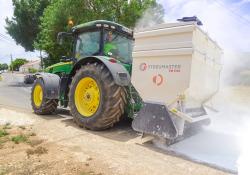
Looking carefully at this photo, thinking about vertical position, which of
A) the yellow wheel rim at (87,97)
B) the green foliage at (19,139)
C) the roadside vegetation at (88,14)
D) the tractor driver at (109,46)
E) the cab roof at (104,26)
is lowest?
the green foliage at (19,139)

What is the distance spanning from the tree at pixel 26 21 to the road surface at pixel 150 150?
22.2 meters

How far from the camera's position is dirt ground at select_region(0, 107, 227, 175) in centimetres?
345

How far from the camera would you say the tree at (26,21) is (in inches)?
1010

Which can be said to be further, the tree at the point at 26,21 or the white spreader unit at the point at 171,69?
the tree at the point at 26,21

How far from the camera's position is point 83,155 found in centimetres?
397

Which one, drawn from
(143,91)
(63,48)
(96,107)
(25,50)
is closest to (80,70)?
(96,107)

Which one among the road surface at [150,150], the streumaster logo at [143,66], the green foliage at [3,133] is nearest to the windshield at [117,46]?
the streumaster logo at [143,66]

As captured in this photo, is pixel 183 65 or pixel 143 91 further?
pixel 143 91

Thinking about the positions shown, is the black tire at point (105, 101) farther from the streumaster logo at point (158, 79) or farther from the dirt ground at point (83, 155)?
the streumaster logo at point (158, 79)

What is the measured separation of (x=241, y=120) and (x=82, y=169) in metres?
4.50

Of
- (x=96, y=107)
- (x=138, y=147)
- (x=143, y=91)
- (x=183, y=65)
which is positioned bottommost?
(x=138, y=147)

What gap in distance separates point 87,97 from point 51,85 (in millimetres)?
1702

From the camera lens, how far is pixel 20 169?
337cm

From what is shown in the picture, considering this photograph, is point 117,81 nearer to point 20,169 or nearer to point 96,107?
point 96,107
